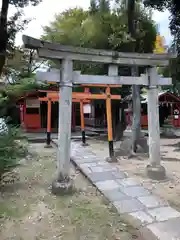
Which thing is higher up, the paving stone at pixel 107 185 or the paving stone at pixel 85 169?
the paving stone at pixel 85 169

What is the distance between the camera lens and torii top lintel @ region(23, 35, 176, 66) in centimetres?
454

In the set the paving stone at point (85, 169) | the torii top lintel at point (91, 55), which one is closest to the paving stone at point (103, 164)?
→ the paving stone at point (85, 169)

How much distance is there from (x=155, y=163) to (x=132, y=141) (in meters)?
3.10

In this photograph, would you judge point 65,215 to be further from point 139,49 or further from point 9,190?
point 139,49

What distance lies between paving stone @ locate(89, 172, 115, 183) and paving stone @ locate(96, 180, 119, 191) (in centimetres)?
20

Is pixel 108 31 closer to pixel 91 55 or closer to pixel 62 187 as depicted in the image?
pixel 91 55

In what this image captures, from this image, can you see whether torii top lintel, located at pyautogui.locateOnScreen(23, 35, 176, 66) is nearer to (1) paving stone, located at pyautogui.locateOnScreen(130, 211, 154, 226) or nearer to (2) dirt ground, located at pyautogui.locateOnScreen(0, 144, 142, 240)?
(2) dirt ground, located at pyautogui.locateOnScreen(0, 144, 142, 240)

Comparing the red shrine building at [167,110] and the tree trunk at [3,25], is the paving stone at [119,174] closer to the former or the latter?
the tree trunk at [3,25]

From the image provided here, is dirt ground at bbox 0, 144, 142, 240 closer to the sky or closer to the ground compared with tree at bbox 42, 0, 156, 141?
closer to the ground

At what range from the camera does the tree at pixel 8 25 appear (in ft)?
24.5

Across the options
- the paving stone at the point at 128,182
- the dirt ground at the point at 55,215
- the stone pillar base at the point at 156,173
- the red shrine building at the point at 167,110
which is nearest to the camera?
the dirt ground at the point at 55,215

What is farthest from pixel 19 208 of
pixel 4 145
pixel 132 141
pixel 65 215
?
pixel 132 141

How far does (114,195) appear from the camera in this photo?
15.4 ft

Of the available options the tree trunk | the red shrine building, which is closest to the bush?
the tree trunk
